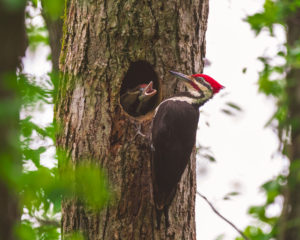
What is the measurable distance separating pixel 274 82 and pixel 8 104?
17.0ft

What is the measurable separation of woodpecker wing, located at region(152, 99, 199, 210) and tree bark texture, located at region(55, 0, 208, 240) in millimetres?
87

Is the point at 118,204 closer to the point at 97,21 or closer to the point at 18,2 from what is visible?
the point at 97,21

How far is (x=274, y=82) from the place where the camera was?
575 centimetres

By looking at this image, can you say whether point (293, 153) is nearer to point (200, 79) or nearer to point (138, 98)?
point (200, 79)

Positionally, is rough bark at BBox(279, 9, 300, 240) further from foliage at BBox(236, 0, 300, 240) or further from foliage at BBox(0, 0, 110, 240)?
foliage at BBox(0, 0, 110, 240)

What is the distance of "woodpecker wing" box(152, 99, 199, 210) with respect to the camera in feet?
10.6

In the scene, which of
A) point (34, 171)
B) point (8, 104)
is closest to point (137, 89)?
point (34, 171)

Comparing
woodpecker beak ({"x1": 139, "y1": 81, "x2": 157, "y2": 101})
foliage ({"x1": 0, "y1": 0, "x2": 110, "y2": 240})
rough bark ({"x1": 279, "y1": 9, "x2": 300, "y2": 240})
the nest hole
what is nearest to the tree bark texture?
the nest hole

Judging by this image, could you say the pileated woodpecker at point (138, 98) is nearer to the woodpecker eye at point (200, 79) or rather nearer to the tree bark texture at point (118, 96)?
the tree bark texture at point (118, 96)

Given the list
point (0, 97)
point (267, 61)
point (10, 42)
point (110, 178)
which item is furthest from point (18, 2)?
point (267, 61)

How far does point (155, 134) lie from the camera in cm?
351

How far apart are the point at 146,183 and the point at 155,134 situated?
397 mm

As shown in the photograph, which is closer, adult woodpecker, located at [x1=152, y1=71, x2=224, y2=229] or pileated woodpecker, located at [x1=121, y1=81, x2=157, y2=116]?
adult woodpecker, located at [x1=152, y1=71, x2=224, y2=229]

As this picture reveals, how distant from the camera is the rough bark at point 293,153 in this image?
3781 millimetres
